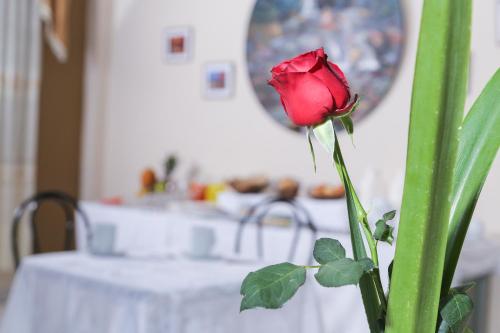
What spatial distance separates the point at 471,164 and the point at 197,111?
408 centimetres

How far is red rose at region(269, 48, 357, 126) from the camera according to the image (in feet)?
1.61

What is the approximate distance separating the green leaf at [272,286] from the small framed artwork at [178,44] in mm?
4150

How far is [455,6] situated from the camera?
1.27 ft

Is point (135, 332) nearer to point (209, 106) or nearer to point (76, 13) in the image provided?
point (209, 106)

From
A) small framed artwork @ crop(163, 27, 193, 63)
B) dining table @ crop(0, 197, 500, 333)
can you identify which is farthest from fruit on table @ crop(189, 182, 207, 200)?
dining table @ crop(0, 197, 500, 333)

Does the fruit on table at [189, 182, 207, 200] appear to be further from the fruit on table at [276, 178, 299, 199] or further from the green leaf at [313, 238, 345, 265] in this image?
the green leaf at [313, 238, 345, 265]

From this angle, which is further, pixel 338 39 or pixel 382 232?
pixel 338 39

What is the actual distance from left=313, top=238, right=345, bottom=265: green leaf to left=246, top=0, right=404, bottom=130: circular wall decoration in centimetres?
297

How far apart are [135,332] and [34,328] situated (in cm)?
43

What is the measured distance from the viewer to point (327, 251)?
1.75 feet

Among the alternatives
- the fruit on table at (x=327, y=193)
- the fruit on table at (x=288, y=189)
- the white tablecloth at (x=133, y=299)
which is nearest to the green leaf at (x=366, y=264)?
the white tablecloth at (x=133, y=299)

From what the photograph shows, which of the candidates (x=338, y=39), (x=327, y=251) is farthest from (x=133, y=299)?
(x=338, y=39)

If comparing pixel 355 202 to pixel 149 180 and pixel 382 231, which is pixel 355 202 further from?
pixel 149 180

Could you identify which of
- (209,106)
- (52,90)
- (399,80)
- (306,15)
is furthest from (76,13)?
(399,80)
